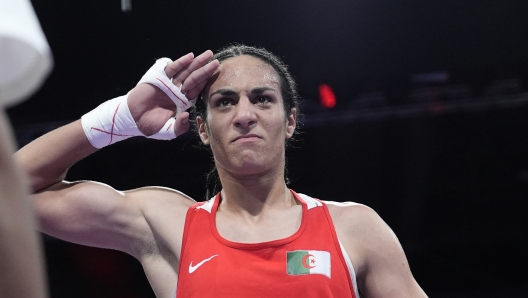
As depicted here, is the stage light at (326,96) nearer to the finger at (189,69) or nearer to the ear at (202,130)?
the ear at (202,130)

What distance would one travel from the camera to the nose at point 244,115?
5.83 feet

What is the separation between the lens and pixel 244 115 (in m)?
1.78

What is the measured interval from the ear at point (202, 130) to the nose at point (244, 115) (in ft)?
0.64

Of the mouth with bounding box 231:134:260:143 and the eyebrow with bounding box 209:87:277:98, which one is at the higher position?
the eyebrow with bounding box 209:87:277:98

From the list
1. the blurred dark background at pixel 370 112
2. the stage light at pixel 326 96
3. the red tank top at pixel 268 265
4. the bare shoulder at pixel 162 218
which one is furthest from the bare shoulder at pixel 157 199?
the stage light at pixel 326 96

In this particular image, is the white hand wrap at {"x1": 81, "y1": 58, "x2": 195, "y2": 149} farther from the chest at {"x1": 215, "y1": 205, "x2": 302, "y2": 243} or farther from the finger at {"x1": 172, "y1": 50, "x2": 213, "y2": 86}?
the chest at {"x1": 215, "y1": 205, "x2": 302, "y2": 243}

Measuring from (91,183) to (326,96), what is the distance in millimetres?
1765

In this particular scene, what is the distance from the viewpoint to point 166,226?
179 centimetres

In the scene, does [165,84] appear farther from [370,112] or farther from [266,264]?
[370,112]

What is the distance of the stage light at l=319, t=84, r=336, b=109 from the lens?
130 inches

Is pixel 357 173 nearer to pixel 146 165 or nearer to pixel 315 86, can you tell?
pixel 315 86

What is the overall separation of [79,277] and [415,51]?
232 centimetres

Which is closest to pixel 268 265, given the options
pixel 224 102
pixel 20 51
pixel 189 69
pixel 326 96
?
pixel 224 102

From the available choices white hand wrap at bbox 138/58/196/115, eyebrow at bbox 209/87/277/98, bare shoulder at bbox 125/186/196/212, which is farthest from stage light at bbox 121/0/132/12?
bare shoulder at bbox 125/186/196/212
